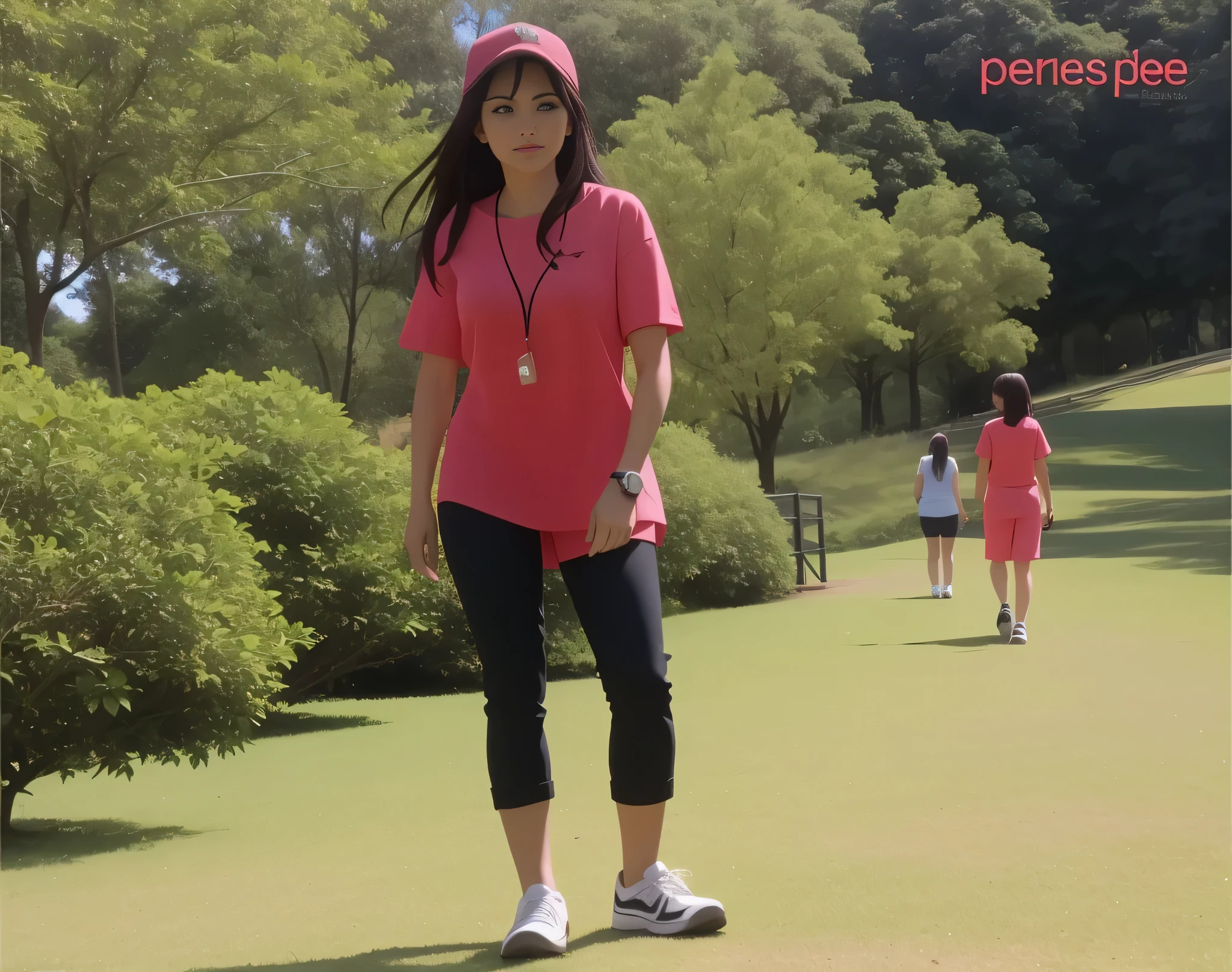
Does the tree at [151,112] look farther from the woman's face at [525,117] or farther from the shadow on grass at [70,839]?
the woman's face at [525,117]

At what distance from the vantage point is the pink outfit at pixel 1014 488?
28.6 ft

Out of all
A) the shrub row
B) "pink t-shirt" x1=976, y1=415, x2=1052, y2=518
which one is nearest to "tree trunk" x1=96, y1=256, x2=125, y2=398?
"pink t-shirt" x1=976, y1=415, x2=1052, y2=518

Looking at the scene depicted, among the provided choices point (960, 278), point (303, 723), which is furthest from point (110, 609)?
point (960, 278)

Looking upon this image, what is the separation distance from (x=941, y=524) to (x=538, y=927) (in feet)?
33.6

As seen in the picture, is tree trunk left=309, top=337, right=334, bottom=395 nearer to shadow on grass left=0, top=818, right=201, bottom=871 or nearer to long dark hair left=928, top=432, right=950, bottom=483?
long dark hair left=928, top=432, right=950, bottom=483

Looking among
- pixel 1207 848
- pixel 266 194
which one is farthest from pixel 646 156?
pixel 1207 848

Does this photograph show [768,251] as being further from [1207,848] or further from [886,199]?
[1207,848]

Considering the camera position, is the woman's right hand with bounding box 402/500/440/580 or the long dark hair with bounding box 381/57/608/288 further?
the woman's right hand with bounding box 402/500/440/580

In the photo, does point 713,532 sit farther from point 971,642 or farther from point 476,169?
point 476,169

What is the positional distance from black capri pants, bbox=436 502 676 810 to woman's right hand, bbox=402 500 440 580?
0.61ft

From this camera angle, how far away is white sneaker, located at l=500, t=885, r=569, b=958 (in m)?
2.87

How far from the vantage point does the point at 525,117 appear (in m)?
3.13

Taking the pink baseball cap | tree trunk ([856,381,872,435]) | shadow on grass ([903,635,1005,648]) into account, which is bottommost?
shadow on grass ([903,635,1005,648])

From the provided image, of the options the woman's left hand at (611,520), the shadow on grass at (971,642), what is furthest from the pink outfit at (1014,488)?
the woman's left hand at (611,520)
